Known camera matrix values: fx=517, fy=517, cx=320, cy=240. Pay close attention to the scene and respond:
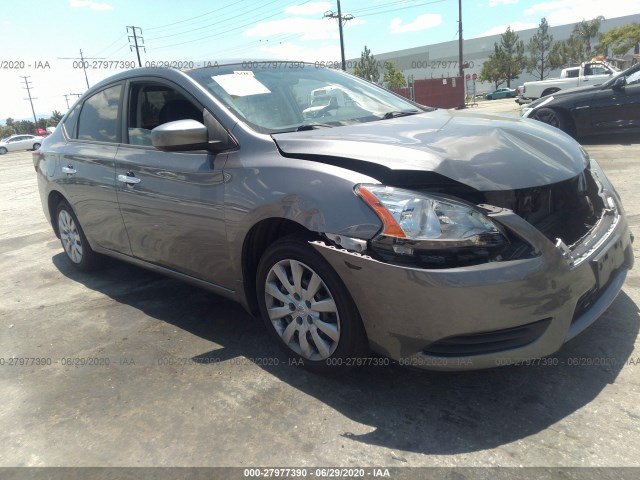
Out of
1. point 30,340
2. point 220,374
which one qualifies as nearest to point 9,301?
point 30,340

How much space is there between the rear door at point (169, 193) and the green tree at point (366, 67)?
182 feet

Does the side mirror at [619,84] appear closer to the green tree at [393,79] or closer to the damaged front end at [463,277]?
the damaged front end at [463,277]

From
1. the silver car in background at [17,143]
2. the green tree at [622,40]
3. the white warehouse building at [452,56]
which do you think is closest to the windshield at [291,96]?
the silver car in background at [17,143]

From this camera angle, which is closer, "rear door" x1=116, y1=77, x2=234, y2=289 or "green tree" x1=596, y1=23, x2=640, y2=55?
"rear door" x1=116, y1=77, x2=234, y2=289

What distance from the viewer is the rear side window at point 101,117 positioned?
155 inches

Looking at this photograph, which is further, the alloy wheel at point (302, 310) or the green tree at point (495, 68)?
the green tree at point (495, 68)

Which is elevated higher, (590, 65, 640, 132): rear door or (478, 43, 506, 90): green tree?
(478, 43, 506, 90): green tree

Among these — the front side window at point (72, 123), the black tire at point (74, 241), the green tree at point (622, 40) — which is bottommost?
the black tire at point (74, 241)

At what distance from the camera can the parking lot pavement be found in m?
2.13

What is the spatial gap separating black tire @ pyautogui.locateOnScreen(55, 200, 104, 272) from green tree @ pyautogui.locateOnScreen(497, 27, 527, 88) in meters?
63.2

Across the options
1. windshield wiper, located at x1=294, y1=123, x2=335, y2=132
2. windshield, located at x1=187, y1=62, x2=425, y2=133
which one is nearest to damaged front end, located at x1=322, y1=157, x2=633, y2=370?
windshield wiper, located at x1=294, y1=123, x2=335, y2=132

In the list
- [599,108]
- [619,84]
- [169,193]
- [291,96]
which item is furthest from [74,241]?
[619,84]

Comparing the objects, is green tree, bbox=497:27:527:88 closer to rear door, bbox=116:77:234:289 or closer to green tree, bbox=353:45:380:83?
green tree, bbox=353:45:380:83

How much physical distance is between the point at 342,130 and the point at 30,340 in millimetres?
2615
